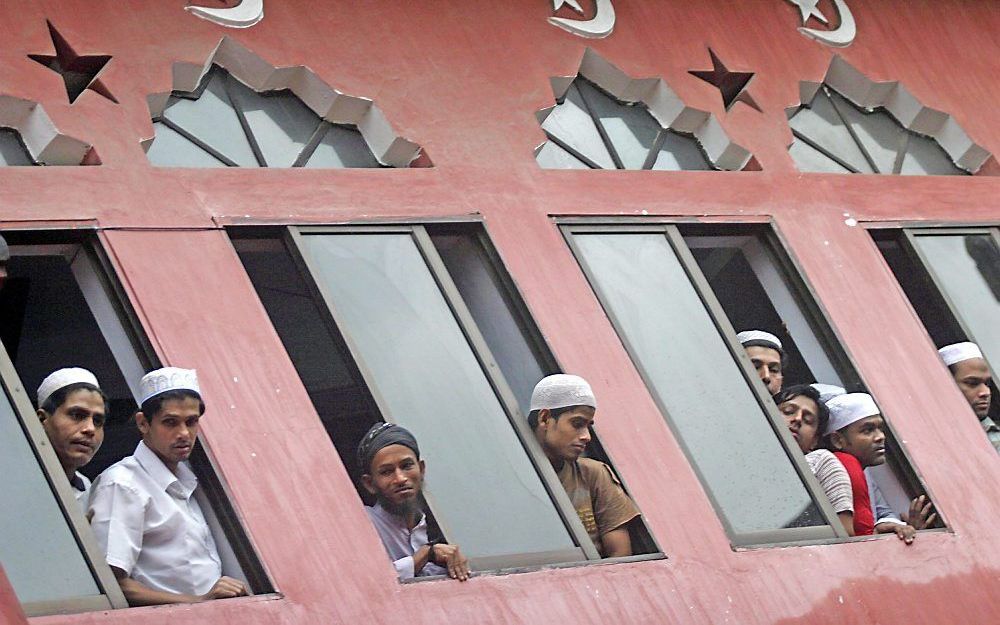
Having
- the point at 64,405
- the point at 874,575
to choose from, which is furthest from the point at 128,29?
the point at 874,575

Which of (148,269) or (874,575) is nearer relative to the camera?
(148,269)

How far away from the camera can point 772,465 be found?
7332 mm

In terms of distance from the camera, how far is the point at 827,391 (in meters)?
7.72

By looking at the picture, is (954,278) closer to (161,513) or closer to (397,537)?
(397,537)

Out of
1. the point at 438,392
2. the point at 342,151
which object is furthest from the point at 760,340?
the point at 342,151

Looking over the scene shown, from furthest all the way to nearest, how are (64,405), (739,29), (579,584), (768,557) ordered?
(739,29) < (768,557) < (579,584) < (64,405)

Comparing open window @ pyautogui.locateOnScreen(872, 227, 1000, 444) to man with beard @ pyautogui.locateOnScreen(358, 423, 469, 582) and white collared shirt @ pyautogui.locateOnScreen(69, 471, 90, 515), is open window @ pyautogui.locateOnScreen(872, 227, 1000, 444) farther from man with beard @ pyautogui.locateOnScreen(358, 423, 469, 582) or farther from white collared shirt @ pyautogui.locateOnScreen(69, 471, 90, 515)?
white collared shirt @ pyautogui.locateOnScreen(69, 471, 90, 515)

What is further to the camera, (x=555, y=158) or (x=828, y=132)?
(x=828, y=132)

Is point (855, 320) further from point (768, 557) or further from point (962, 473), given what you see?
point (768, 557)

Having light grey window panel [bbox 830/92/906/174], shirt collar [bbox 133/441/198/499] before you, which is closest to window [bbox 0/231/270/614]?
shirt collar [bbox 133/441/198/499]

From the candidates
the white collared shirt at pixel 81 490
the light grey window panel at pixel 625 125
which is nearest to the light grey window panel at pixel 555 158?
the light grey window panel at pixel 625 125

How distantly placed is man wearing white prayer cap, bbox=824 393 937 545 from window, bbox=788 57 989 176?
54.7 inches

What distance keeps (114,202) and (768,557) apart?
9.02 ft

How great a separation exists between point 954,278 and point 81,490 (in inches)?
169
